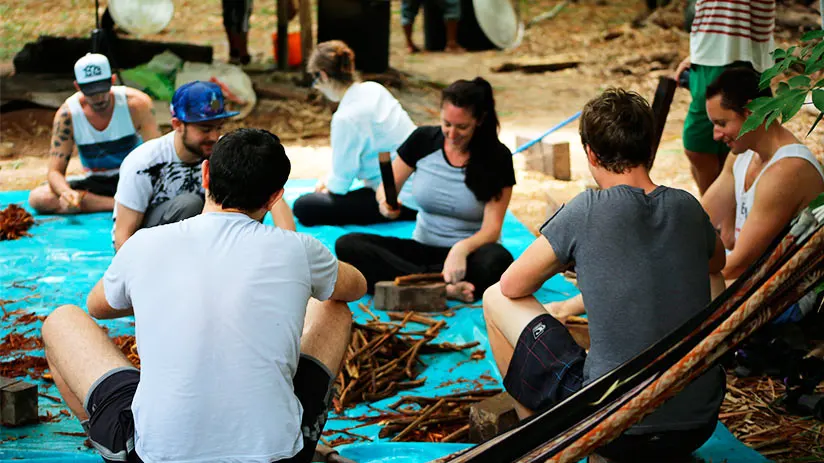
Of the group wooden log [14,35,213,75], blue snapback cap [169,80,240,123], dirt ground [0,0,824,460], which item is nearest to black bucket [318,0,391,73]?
dirt ground [0,0,824,460]

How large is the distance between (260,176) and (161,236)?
0.28m

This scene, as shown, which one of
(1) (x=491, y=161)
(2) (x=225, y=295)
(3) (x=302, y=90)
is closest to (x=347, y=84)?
(1) (x=491, y=161)

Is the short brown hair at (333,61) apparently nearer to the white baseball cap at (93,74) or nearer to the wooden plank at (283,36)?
the white baseball cap at (93,74)

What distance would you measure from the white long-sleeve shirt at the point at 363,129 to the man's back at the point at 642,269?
2.73 meters

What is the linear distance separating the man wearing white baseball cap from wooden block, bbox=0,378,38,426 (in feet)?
7.79

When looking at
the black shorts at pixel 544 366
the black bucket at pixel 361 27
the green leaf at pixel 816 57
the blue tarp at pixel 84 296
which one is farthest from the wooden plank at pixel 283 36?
the green leaf at pixel 816 57

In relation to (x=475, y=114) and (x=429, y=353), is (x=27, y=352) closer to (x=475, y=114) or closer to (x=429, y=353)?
(x=429, y=353)

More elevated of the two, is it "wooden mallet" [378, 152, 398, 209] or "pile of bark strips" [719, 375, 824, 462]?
"wooden mallet" [378, 152, 398, 209]

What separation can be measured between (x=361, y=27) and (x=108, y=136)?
504 centimetres

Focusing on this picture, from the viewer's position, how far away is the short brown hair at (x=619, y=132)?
2586 mm

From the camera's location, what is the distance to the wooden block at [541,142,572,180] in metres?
6.69

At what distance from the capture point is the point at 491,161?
4.32 m

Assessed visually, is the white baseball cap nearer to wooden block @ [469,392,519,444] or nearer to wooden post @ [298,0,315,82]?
wooden block @ [469,392,519,444]

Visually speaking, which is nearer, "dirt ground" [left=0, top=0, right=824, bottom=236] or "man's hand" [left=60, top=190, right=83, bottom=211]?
"man's hand" [left=60, top=190, right=83, bottom=211]
